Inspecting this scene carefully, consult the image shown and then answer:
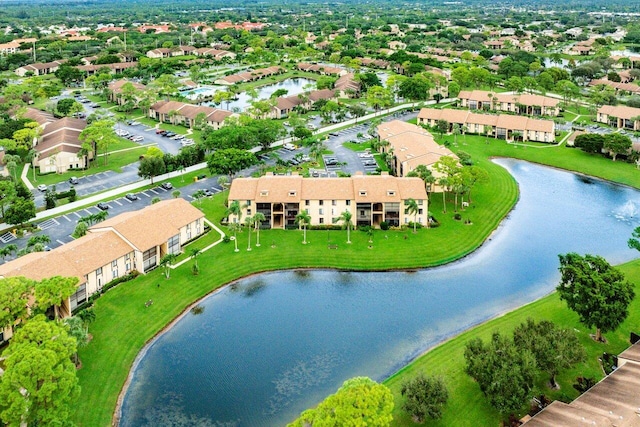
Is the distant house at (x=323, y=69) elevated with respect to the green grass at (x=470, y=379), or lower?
elevated

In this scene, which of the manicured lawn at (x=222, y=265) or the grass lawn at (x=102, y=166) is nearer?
the manicured lawn at (x=222, y=265)

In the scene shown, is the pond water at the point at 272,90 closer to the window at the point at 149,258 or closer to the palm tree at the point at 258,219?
the palm tree at the point at 258,219

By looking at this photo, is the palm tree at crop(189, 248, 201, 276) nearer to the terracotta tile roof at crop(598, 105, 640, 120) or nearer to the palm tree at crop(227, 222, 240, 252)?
the palm tree at crop(227, 222, 240, 252)

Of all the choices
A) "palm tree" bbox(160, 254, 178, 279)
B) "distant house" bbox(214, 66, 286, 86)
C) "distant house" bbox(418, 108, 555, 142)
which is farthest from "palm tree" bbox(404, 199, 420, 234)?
"distant house" bbox(214, 66, 286, 86)

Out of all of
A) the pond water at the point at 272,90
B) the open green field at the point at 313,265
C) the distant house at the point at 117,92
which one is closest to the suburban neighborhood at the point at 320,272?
the open green field at the point at 313,265

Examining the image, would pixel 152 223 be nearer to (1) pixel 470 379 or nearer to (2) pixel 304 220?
(2) pixel 304 220

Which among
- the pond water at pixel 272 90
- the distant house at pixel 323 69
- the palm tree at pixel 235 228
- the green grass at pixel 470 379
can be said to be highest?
the distant house at pixel 323 69
